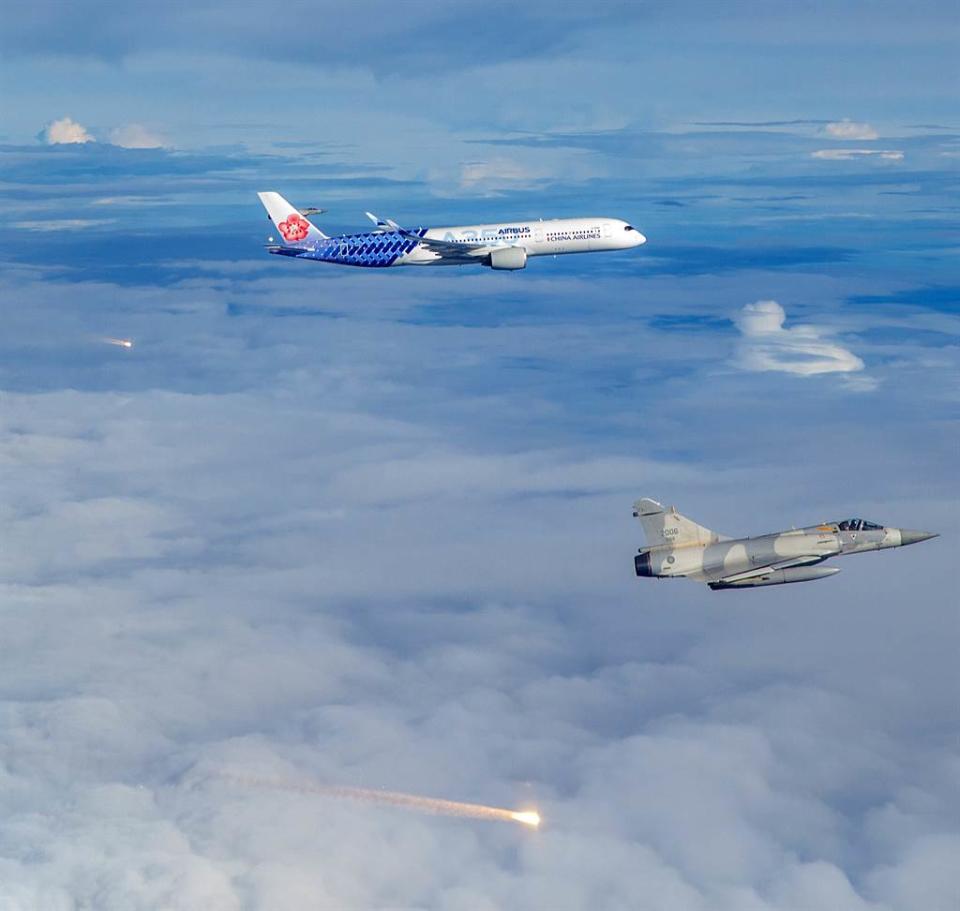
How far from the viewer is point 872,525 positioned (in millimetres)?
140375

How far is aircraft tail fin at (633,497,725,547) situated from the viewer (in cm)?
14150

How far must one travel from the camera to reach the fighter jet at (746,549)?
139m

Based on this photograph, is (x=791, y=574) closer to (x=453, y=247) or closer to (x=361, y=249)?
(x=453, y=247)

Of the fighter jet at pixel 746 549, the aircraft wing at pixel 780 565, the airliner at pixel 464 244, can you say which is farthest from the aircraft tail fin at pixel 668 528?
the airliner at pixel 464 244

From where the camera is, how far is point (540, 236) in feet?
633

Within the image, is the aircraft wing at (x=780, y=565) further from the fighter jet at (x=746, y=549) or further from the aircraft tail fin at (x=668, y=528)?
the aircraft tail fin at (x=668, y=528)

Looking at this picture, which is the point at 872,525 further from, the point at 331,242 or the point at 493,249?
the point at 331,242

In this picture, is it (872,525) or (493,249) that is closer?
(872,525)

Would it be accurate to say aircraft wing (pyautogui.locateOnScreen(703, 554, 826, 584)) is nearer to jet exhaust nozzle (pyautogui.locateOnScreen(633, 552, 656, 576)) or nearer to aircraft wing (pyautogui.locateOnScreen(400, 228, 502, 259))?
jet exhaust nozzle (pyautogui.locateOnScreen(633, 552, 656, 576))

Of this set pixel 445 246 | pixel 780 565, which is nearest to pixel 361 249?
pixel 445 246

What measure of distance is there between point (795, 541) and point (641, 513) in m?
18.1

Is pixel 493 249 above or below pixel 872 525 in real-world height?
above

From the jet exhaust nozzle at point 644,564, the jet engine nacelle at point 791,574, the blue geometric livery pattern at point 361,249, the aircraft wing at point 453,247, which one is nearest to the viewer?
the jet engine nacelle at point 791,574

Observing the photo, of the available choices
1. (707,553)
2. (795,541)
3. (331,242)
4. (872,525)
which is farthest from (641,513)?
(331,242)
